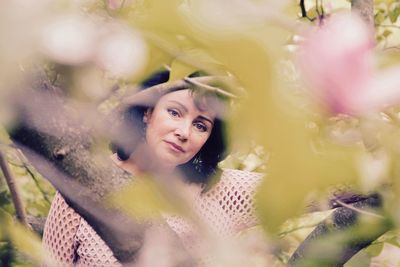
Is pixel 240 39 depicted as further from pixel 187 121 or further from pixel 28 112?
pixel 187 121

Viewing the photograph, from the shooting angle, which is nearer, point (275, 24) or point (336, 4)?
point (275, 24)

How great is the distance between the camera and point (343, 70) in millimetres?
224

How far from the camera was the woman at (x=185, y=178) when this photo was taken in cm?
110

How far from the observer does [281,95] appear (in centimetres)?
22

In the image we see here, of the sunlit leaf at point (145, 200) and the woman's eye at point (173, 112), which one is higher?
the sunlit leaf at point (145, 200)

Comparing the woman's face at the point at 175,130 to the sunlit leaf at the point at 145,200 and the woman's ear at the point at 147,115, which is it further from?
the sunlit leaf at the point at 145,200

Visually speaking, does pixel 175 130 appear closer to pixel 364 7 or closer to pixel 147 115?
pixel 147 115

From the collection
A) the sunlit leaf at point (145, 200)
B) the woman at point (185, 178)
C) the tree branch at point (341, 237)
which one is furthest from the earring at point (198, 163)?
the sunlit leaf at point (145, 200)

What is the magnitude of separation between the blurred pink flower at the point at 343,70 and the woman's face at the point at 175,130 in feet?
2.40

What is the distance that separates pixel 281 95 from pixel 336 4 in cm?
66

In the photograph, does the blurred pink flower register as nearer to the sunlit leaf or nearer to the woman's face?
the sunlit leaf

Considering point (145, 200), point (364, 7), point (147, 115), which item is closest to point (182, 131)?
point (147, 115)

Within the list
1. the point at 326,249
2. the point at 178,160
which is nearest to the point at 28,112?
the point at 326,249

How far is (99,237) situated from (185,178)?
→ 10.9 inches
